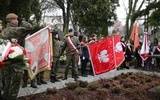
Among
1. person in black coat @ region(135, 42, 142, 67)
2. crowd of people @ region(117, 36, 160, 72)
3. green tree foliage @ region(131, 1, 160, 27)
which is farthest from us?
person in black coat @ region(135, 42, 142, 67)

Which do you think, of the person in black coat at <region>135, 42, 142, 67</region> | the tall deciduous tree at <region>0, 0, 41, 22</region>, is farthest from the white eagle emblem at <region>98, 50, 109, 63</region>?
the person in black coat at <region>135, 42, 142, 67</region>

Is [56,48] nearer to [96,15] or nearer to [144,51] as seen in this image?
[144,51]

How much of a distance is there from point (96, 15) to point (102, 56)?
15050 mm

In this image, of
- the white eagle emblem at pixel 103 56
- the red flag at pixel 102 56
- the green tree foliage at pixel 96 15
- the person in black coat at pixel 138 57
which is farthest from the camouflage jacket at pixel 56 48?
the green tree foliage at pixel 96 15

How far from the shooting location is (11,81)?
277 inches

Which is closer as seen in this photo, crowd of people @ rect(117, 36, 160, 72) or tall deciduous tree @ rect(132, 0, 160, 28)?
crowd of people @ rect(117, 36, 160, 72)

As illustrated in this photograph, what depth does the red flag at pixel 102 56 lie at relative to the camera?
13000 mm

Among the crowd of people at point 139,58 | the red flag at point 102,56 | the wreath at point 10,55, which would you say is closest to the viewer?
the wreath at point 10,55

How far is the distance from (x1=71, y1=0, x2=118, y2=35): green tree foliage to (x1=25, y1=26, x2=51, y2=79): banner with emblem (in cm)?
1863

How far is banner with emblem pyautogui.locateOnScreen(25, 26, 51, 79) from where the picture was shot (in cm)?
891

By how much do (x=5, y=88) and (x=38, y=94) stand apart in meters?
1.53

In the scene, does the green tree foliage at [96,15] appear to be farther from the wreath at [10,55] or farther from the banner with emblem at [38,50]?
the wreath at [10,55]

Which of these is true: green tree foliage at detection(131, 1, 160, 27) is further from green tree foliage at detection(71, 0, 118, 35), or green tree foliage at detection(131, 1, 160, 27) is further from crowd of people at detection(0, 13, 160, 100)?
green tree foliage at detection(71, 0, 118, 35)

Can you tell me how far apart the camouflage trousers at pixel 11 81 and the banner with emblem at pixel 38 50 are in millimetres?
1786
